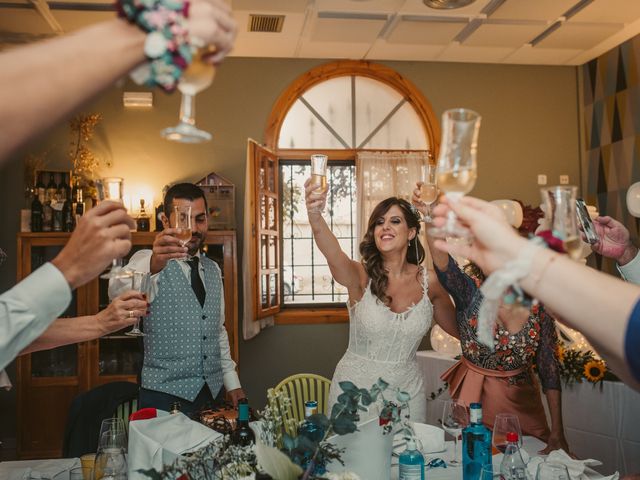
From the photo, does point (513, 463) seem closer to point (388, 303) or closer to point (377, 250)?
point (388, 303)

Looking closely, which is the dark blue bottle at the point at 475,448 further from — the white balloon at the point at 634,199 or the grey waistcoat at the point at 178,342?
the white balloon at the point at 634,199

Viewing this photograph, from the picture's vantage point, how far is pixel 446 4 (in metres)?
4.05

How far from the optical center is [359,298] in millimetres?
3004

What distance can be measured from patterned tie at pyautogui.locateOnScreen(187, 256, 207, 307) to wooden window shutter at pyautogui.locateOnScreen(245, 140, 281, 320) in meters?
1.67

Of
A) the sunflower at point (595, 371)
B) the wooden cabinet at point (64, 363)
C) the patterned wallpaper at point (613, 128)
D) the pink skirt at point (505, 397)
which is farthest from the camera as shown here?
the patterned wallpaper at point (613, 128)

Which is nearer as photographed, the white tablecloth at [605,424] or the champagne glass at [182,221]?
the champagne glass at [182,221]

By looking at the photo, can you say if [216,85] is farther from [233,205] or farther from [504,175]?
[504,175]

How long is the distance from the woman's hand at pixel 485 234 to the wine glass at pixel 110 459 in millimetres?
1114

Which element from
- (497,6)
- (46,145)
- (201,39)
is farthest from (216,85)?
(201,39)

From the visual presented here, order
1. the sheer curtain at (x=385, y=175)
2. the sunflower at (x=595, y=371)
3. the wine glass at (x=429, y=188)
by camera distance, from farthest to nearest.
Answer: the sheer curtain at (x=385, y=175) < the sunflower at (x=595, y=371) < the wine glass at (x=429, y=188)

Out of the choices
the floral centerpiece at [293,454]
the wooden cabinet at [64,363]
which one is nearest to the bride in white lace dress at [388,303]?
the floral centerpiece at [293,454]

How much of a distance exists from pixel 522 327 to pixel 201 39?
2.06 m

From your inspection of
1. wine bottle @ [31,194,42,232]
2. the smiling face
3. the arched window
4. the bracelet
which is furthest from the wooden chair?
wine bottle @ [31,194,42,232]

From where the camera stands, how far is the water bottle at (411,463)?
161 cm
